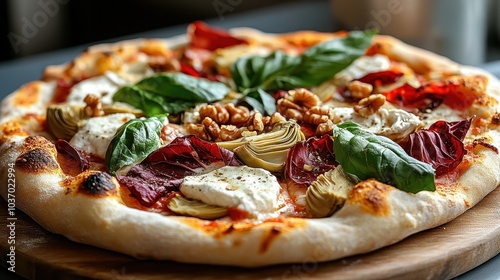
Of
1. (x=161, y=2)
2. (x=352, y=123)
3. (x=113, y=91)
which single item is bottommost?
(x=161, y=2)

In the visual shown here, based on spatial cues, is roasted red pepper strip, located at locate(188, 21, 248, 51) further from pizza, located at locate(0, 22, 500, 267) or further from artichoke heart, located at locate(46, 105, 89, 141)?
artichoke heart, located at locate(46, 105, 89, 141)

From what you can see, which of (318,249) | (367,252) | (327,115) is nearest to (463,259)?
(367,252)

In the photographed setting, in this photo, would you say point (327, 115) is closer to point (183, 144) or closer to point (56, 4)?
point (183, 144)

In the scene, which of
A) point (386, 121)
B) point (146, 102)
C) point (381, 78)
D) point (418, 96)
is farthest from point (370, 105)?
point (146, 102)

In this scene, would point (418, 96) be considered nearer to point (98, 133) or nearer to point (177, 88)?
point (177, 88)
